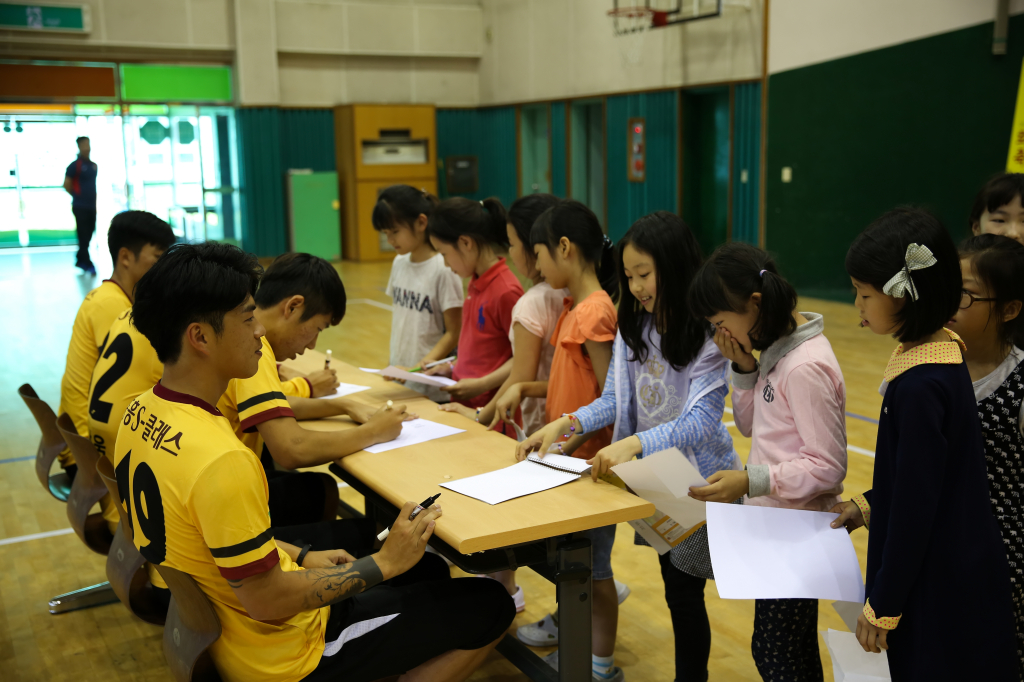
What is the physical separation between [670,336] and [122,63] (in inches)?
521

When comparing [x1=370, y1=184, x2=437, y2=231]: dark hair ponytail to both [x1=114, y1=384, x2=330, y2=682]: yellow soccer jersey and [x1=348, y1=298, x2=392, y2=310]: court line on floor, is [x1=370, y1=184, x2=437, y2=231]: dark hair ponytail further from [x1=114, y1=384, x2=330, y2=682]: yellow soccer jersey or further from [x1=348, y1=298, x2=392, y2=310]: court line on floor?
[x1=348, y1=298, x2=392, y2=310]: court line on floor

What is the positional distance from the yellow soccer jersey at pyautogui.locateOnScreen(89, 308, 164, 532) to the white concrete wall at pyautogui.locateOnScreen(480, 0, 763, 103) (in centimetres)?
870

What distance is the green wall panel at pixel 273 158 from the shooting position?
1397 cm

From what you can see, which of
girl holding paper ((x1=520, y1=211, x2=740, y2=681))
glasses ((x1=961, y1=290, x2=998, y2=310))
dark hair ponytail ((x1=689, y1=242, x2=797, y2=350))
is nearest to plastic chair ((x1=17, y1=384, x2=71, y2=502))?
girl holding paper ((x1=520, y1=211, x2=740, y2=681))

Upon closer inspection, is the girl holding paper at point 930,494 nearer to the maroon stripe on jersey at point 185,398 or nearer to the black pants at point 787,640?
the black pants at point 787,640

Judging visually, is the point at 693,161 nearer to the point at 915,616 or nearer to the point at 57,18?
the point at 57,18

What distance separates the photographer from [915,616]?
1429 mm

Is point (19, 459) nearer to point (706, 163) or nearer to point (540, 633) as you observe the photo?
point (540, 633)

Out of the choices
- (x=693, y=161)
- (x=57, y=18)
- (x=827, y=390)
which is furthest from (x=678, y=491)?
(x=57, y=18)

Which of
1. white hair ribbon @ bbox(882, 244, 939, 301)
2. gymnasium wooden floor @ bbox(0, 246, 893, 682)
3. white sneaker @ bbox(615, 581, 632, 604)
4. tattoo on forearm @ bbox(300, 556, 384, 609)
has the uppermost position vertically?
white hair ribbon @ bbox(882, 244, 939, 301)

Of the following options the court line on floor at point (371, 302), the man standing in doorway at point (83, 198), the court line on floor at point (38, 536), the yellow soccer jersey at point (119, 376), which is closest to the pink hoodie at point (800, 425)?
the yellow soccer jersey at point (119, 376)

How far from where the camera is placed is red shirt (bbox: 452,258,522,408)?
2969mm

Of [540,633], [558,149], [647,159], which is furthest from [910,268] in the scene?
[558,149]

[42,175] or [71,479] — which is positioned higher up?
[42,175]
